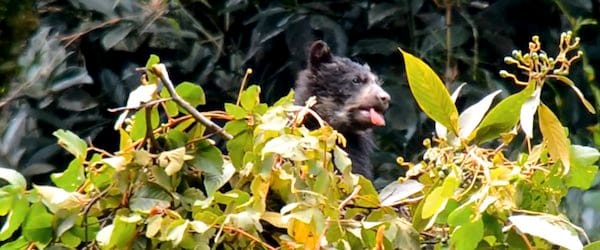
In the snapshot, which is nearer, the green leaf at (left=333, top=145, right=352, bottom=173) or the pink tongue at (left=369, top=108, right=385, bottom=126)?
the green leaf at (left=333, top=145, right=352, bottom=173)

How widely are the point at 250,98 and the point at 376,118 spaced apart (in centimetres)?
152

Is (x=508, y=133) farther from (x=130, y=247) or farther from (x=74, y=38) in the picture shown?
(x=74, y=38)

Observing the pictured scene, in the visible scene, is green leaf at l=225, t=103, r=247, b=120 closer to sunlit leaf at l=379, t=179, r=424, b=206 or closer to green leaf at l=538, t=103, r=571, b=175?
sunlit leaf at l=379, t=179, r=424, b=206

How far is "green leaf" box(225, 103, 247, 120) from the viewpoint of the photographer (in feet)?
5.58

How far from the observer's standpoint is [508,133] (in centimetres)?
167

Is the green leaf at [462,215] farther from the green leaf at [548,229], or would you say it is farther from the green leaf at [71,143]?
the green leaf at [71,143]

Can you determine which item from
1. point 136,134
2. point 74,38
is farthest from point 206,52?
point 136,134

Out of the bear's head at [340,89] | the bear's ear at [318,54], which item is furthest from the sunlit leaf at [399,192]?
the bear's ear at [318,54]

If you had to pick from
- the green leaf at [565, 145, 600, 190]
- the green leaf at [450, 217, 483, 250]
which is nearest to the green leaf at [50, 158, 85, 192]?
the green leaf at [450, 217, 483, 250]

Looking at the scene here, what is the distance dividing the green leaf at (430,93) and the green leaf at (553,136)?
0.10m

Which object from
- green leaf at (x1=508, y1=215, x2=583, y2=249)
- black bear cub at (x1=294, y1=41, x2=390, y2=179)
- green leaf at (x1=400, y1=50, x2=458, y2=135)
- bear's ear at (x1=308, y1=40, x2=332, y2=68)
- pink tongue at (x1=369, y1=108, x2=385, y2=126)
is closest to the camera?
green leaf at (x1=508, y1=215, x2=583, y2=249)

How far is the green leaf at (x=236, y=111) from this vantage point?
1.70m

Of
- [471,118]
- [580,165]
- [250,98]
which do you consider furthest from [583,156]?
[250,98]

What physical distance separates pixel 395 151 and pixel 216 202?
7.15ft
